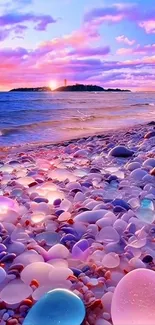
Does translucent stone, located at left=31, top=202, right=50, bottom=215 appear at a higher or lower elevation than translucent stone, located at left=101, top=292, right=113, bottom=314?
higher

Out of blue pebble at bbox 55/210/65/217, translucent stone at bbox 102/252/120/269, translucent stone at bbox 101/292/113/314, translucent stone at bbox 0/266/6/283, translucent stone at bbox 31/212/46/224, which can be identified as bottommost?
translucent stone at bbox 101/292/113/314

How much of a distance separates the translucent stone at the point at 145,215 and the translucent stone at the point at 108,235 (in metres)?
0.33

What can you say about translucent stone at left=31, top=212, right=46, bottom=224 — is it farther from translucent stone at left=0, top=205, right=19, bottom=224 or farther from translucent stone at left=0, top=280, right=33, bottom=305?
translucent stone at left=0, top=280, right=33, bottom=305

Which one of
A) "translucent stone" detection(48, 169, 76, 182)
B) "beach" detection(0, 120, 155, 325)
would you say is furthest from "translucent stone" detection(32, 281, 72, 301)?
"translucent stone" detection(48, 169, 76, 182)

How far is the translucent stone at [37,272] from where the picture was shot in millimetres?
1558

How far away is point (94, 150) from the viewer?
542 centimetres

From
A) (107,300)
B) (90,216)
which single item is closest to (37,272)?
(107,300)

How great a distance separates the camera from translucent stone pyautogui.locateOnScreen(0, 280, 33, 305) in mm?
1428

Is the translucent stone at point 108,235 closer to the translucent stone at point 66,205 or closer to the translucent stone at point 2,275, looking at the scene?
the translucent stone at point 66,205

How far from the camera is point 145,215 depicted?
2.33 metres

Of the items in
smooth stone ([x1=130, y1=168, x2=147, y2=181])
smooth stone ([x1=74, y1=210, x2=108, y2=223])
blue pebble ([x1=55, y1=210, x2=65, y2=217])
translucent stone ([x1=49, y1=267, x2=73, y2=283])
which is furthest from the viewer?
smooth stone ([x1=130, y1=168, x2=147, y2=181])

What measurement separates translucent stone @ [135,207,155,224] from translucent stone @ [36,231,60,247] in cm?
60

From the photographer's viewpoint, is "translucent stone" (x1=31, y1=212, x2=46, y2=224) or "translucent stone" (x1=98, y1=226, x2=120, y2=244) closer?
"translucent stone" (x1=98, y1=226, x2=120, y2=244)

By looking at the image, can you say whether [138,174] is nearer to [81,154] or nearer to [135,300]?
[81,154]
